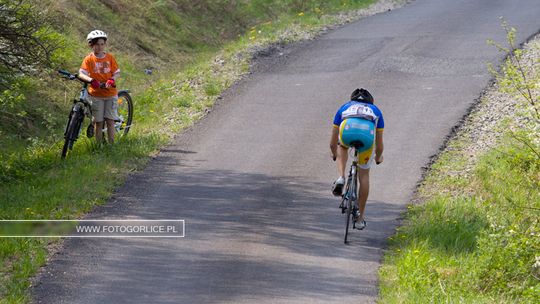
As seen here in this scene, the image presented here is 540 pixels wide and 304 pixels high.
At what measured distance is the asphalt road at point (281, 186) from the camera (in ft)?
30.3

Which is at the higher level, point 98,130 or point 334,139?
point 334,139

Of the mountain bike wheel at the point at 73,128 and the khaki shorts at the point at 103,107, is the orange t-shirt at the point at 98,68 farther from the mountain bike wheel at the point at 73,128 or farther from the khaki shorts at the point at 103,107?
the mountain bike wheel at the point at 73,128

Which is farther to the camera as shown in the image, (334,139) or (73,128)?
(73,128)

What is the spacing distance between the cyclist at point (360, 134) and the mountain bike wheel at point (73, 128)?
4480 mm

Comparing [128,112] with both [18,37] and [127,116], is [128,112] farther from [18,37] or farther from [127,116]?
[18,37]

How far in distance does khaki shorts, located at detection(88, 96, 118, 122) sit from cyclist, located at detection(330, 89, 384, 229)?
447 centimetres

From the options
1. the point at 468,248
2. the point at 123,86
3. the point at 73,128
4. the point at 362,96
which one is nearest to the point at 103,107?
the point at 73,128

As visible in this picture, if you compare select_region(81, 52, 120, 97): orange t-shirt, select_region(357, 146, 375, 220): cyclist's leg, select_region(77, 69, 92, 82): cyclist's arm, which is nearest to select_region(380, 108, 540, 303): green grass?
select_region(357, 146, 375, 220): cyclist's leg

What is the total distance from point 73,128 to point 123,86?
22.6 ft

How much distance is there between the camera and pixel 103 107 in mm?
Answer: 14078

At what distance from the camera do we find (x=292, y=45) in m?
22.5

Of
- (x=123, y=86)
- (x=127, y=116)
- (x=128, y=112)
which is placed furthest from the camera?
(x=123, y=86)

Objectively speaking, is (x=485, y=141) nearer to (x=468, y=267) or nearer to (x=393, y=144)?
(x=393, y=144)

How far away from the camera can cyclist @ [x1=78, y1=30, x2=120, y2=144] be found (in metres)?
13.7
